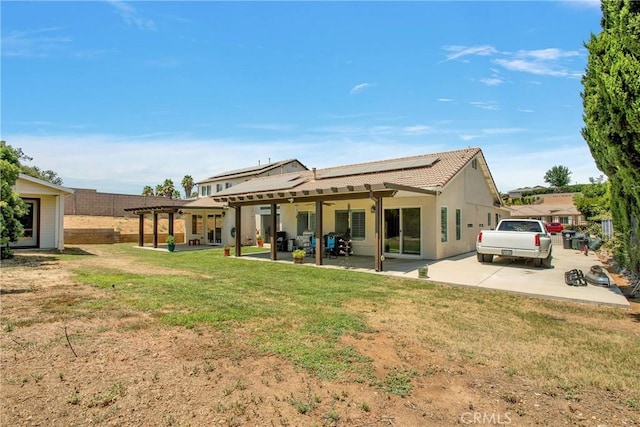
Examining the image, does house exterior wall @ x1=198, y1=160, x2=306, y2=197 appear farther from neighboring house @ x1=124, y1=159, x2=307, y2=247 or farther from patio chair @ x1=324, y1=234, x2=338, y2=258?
patio chair @ x1=324, y1=234, x2=338, y2=258

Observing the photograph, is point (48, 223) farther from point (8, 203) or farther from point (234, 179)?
point (234, 179)

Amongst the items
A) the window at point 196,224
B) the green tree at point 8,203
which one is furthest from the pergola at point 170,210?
the green tree at point 8,203

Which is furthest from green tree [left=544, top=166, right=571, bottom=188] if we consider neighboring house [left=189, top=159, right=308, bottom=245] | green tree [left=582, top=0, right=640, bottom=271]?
green tree [left=582, top=0, right=640, bottom=271]

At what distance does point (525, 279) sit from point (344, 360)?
755cm

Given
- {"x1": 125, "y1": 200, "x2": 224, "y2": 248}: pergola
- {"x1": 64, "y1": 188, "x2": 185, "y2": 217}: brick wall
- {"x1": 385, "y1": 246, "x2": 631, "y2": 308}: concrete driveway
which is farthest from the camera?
{"x1": 64, "y1": 188, "x2": 185, "y2": 217}: brick wall

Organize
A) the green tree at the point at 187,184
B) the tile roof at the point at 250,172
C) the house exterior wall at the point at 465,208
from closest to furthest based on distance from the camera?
the house exterior wall at the point at 465,208
the tile roof at the point at 250,172
the green tree at the point at 187,184

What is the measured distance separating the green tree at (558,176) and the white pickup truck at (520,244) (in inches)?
3358

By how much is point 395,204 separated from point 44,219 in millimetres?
18183

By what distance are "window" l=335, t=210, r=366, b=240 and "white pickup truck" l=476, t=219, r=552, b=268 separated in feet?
16.5

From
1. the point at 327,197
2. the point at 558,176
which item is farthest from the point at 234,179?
the point at 558,176

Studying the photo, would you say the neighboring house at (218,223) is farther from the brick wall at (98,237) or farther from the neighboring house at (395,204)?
the brick wall at (98,237)

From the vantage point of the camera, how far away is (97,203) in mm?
29594

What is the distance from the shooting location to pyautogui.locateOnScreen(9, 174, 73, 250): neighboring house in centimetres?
1711

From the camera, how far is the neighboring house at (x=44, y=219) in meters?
17.1
